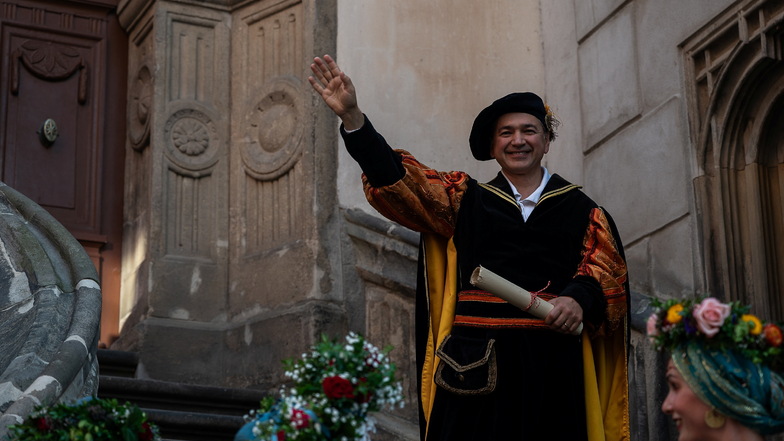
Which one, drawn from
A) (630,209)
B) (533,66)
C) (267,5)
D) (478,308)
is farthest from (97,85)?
(478,308)

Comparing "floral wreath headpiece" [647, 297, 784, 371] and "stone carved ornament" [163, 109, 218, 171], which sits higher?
"stone carved ornament" [163, 109, 218, 171]

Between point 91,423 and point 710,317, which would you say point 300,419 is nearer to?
point 91,423

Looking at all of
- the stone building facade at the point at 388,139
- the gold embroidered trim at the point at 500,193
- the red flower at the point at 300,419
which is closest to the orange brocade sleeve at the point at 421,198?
the gold embroidered trim at the point at 500,193

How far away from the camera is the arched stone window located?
704 cm

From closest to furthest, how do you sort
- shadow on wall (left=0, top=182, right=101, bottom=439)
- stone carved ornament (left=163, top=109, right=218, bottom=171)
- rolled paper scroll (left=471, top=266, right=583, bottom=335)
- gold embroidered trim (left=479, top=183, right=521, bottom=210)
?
rolled paper scroll (left=471, top=266, right=583, bottom=335), gold embroidered trim (left=479, top=183, right=521, bottom=210), shadow on wall (left=0, top=182, right=101, bottom=439), stone carved ornament (left=163, top=109, right=218, bottom=171)

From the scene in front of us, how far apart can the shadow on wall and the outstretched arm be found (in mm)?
1507

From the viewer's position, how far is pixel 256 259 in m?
8.55

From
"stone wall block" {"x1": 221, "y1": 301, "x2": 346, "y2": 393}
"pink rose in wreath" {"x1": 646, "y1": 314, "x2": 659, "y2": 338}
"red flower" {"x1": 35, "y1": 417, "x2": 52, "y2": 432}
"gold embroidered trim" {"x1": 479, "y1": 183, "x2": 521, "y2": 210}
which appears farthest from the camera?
"stone wall block" {"x1": 221, "y1": 301, "x2": 346, "y2": 393}

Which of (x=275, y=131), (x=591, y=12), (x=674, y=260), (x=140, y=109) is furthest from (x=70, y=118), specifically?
(x=674, y=260)

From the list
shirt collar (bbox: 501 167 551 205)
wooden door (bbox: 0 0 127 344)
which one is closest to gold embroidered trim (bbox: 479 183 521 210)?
shirt collar (bbox: 501 167 551 205)

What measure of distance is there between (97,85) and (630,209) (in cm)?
343

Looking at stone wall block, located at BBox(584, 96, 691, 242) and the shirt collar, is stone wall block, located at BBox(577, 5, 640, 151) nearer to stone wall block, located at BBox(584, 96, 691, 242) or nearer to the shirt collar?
stone wall block, located at BBox(584, 96, 691, 242)

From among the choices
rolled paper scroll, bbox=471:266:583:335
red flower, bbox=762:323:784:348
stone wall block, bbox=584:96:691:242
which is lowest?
red flower, bbox=762:323:784:348

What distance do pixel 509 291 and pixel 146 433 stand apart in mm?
1504
